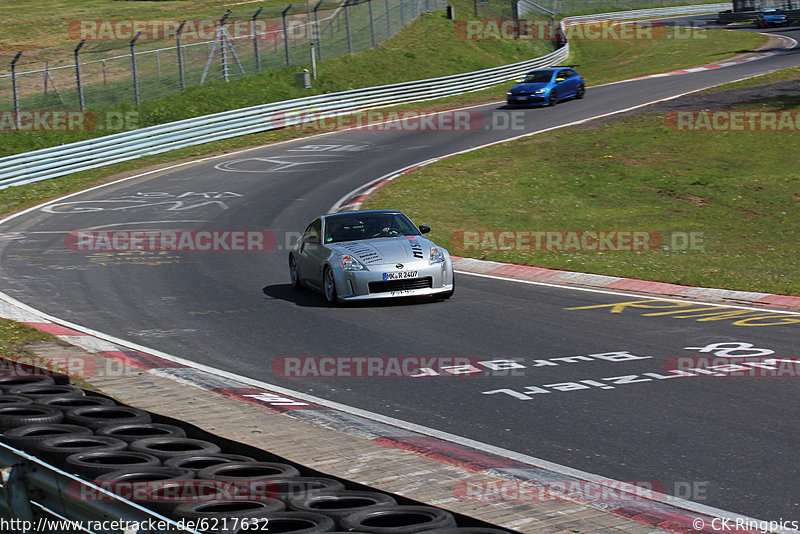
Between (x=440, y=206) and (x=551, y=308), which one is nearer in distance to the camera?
(x=551, y=308)

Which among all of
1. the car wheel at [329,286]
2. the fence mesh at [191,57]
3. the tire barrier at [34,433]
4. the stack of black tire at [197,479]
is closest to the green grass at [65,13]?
the fence mesh at [191,57]

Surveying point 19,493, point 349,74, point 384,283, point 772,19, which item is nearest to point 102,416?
point 19,493

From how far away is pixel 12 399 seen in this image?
22.9 ft

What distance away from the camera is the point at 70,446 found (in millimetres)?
6051

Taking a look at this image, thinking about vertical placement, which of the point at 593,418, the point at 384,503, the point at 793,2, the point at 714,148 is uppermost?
the point at 793,2

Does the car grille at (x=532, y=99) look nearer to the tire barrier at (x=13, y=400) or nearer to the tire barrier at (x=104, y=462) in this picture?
the tire barrier at (x=13, y=400)

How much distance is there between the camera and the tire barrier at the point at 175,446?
5809 mm

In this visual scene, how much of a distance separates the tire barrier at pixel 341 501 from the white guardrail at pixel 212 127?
2582 cm

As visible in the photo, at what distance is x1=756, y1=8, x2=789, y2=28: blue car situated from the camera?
63188 mm

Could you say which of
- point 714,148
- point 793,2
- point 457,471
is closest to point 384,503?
point 457,471

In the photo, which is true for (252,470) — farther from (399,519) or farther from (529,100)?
(529,100)

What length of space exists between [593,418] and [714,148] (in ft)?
71.7

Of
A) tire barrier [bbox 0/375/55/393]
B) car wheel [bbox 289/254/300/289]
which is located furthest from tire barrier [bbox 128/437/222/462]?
car wheel [bbox 289/254/300/289]

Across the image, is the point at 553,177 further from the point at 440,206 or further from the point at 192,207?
the point at 192,207
